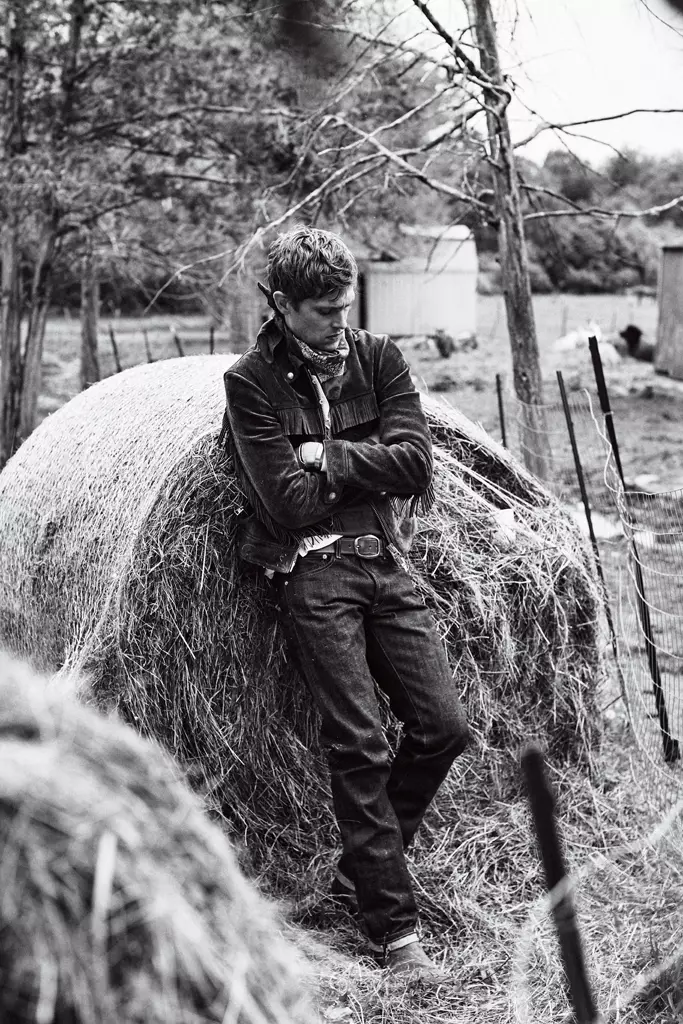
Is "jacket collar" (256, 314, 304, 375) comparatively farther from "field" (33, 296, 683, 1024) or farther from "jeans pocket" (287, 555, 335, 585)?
"field" (33, 296, 683, 1024)

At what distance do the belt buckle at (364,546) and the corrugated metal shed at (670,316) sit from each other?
1620 centimetres

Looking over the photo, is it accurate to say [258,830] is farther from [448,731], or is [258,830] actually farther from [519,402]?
[519,402]

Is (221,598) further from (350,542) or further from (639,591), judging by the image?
(639,591)

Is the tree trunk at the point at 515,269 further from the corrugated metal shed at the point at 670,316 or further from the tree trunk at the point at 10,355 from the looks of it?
the corrugated metal shed at the point at 670,316

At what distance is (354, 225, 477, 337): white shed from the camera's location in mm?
23703

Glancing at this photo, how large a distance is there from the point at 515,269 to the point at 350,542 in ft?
11.6

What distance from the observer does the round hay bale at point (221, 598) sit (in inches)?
158

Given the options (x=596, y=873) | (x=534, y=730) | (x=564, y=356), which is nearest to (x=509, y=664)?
(x=534, y=730)

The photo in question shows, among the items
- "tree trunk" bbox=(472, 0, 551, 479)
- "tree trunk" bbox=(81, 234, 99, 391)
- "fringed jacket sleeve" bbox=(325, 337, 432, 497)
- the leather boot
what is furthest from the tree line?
the leather boot

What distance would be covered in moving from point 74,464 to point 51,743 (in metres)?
3.35

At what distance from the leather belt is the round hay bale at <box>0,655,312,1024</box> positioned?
6.90ft

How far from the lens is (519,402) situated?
21.7 feet

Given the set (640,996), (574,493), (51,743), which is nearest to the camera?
(51,743)

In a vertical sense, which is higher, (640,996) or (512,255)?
(512,255)
